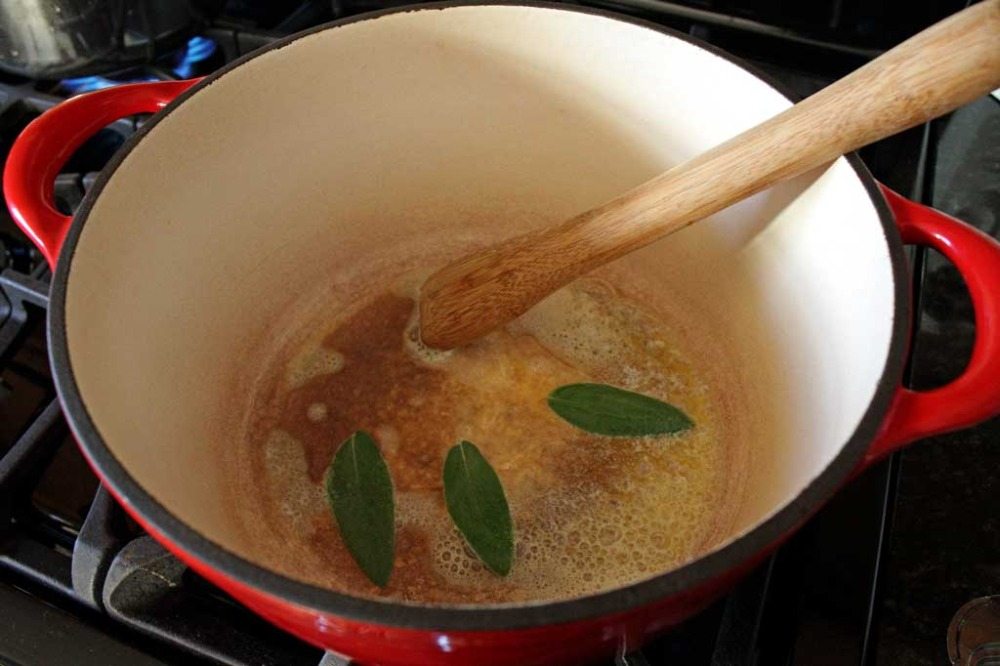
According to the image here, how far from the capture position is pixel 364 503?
0.72 meters

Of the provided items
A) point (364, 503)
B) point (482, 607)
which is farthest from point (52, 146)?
point (482, 607)

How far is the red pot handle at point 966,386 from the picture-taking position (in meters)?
0.49

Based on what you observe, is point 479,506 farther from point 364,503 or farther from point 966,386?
point 966,386

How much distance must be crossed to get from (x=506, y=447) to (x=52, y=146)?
0.40m

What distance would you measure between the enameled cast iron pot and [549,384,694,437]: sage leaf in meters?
0.07

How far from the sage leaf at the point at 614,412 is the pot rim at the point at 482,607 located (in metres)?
0.26

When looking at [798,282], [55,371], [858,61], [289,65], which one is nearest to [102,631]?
[55,371]

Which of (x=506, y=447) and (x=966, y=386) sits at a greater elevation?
(x=966, y=386)

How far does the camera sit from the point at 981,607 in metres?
0.55

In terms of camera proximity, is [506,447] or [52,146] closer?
[52,146]

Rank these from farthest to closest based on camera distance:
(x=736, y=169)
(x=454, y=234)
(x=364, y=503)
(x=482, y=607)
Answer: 1. (x=454, y=234)
2. (x=364, y=503)
3. (x=736, y=169)
4. (x=482, y=607)

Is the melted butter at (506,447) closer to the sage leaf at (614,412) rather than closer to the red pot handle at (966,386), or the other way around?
the sage leaf at (614,412)

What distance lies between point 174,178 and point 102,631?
12.4 inches

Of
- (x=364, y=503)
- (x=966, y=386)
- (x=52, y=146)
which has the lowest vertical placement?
(x=364, y=503)
